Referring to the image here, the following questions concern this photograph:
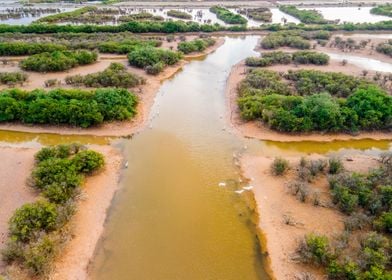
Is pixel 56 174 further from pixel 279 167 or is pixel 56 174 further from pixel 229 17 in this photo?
pixel 229 17

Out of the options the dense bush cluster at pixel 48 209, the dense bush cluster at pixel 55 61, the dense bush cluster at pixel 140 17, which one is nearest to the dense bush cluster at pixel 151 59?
the dense bush cluster at pixel 55 61

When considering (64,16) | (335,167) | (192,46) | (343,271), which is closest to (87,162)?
(343,271)

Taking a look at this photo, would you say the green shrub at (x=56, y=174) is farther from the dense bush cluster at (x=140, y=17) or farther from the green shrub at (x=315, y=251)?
the dense bush cluster at (x=140, y=17)

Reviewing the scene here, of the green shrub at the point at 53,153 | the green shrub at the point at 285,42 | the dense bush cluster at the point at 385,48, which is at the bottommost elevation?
the green shrub at the point at 53,153

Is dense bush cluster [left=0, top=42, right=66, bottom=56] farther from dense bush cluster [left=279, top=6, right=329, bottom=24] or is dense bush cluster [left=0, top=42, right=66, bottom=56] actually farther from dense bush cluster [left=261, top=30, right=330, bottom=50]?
dense bush cluster [left=279, top=6, right=329, bottom=24]

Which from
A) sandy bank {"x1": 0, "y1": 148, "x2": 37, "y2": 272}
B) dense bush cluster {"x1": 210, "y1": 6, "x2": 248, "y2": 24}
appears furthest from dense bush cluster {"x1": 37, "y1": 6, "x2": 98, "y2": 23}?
sandy bank {"x1": 0, "y1": 148, "x2": 37, "y2": 272}

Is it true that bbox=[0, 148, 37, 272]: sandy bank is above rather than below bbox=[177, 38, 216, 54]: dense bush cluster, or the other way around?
below

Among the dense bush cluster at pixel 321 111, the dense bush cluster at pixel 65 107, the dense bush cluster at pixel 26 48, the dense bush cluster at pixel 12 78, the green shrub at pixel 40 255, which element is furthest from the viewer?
the dense bush cluster at pixel 26 48
